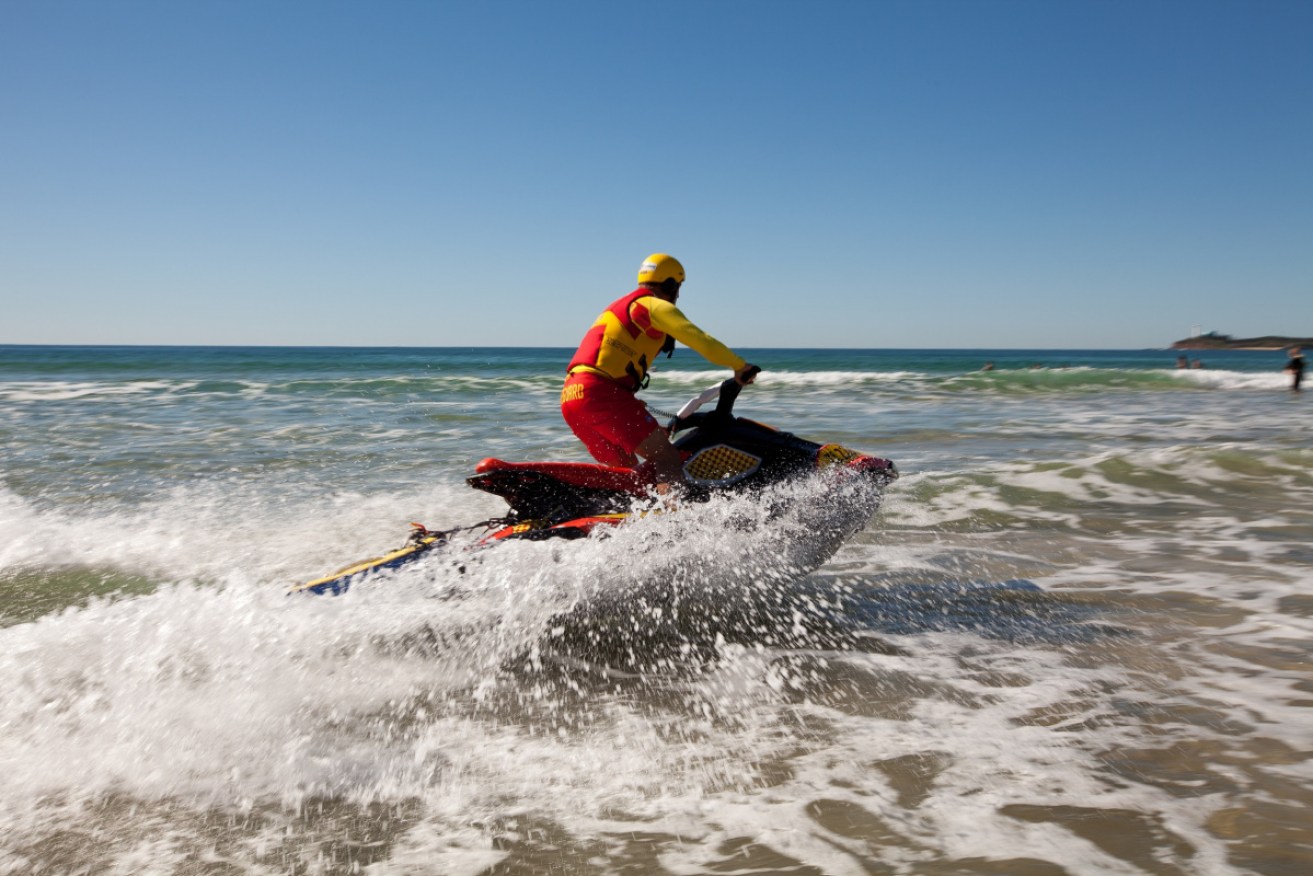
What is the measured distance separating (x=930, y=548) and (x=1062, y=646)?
93.9 inches

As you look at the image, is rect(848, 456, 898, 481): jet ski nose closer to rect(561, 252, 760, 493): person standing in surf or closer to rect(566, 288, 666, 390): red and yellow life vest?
rect(561, 252, 760, 493): person standing in surf

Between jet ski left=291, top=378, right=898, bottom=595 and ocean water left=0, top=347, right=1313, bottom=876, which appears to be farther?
jet ski left=291, top=378, right=898, bottom=595

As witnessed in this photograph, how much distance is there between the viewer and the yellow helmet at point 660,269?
4836 mm

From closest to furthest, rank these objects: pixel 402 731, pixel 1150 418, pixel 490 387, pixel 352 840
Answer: pixel 352 840
pixel 402 731
pixel 1150 418
pixel 490 387

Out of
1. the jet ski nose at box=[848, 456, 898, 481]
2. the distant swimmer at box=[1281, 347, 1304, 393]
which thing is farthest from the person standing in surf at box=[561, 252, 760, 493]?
the distant swimmer at box=[1281, 347, 1304, 393]

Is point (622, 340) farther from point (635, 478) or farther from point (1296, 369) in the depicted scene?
point (1296, 369)

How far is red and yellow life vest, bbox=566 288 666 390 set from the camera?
15.6 feet

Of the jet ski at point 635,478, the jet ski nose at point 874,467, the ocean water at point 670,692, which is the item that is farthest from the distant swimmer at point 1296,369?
the jet ski at point 635,478

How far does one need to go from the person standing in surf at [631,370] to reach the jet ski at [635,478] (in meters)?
0.13

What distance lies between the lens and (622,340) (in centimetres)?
477

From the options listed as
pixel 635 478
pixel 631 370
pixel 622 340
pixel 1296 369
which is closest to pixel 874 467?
pixel 635 478

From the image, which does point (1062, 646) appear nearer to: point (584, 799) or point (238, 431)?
point (584, 799)

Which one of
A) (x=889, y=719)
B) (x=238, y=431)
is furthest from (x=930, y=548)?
(x=238, y=431)

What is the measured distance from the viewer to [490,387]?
3158 centimetres
